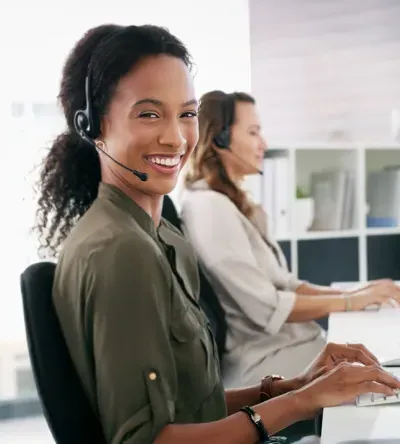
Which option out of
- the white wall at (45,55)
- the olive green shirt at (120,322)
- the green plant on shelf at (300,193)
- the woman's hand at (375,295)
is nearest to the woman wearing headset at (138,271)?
the olive green shirt at (120,322)

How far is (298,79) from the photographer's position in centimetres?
255

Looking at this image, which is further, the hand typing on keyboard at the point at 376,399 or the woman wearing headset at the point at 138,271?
the hand typing on keyboard at the point at 376,399

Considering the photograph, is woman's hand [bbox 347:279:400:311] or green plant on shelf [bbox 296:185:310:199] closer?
woman's hand [bbox 347:279:400:311]

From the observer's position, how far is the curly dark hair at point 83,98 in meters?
1.03

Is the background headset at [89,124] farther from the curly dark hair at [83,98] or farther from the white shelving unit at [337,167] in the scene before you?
the white shelving unit at [337,167]

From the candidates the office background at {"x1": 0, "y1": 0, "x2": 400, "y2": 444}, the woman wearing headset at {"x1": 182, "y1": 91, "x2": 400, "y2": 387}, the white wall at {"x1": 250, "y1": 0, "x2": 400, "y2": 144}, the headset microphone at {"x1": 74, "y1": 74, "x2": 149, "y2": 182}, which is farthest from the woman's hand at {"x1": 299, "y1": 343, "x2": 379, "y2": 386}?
the white wall at {"x1": 250, "y1": 0, "x2": 400, "y2": 144}

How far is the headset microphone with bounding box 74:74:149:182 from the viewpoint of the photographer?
104 centimetres

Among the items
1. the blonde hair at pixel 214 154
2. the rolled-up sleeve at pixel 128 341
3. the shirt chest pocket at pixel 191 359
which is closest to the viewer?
the rolled-up sleeve at pixel 128 341

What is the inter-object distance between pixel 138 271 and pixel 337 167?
1.85 meters

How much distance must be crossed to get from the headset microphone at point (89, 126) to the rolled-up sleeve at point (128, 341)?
7.4 inches

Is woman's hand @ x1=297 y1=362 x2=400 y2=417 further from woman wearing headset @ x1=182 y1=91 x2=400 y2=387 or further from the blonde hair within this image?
the blonde hair

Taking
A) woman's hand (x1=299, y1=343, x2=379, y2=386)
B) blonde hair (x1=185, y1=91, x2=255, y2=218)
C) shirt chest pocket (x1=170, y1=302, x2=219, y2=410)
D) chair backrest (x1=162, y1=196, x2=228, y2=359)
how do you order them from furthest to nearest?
blonde hair (x1=185, y1=91, x2=255, y2=218) < chair backrest (x1=162, y1=196, x2=228, y2=359) < woman's hand (x1=299, y1=343, x2=379, y2=386) < shirt chest pocket (x1=170, y1=302, x2=219, y2=410)

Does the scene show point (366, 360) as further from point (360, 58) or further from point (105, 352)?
point (360, 58)

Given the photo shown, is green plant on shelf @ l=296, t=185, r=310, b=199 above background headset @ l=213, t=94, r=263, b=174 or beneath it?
beneath
